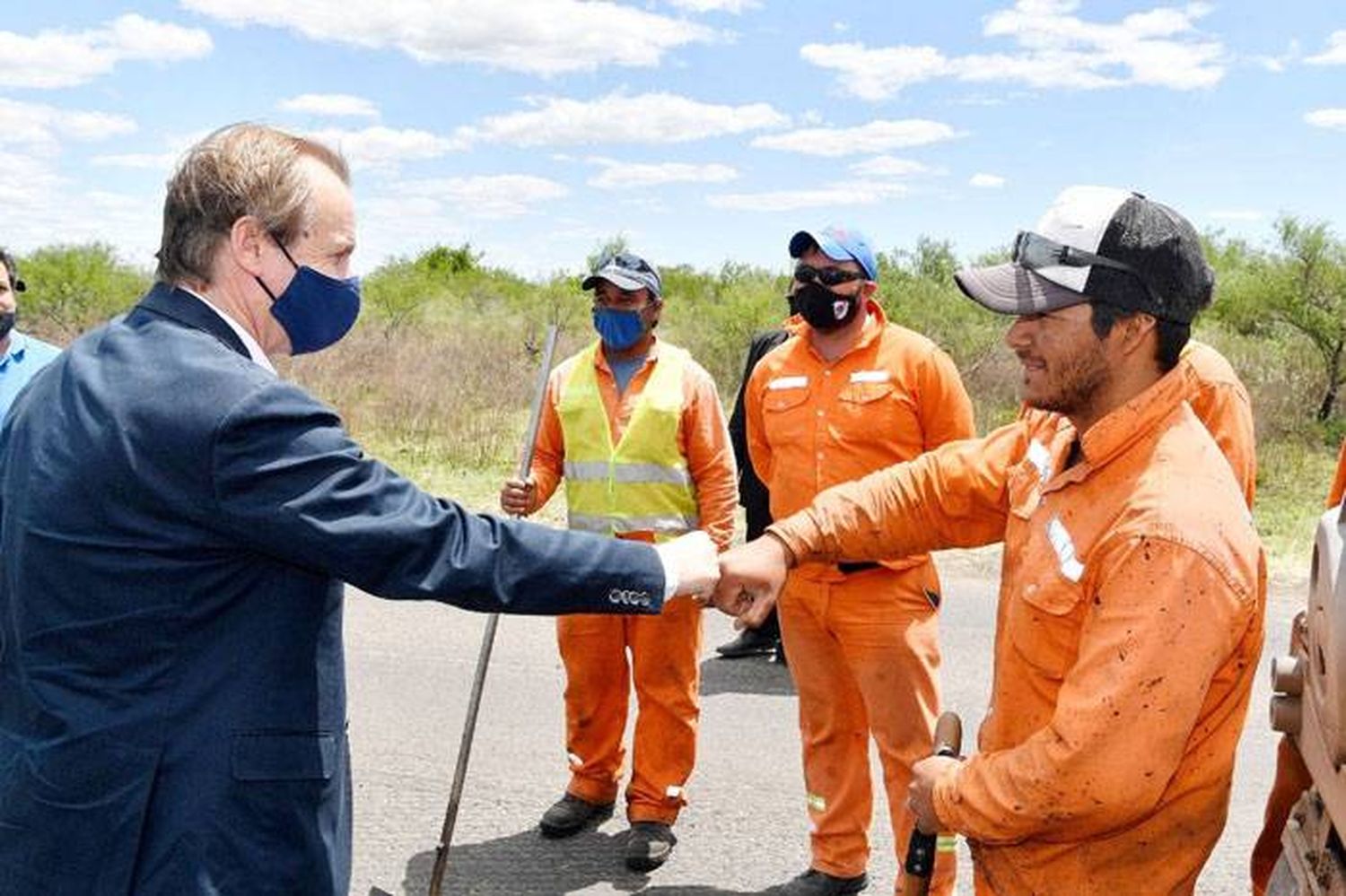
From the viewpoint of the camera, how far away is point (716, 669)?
6.75 metres

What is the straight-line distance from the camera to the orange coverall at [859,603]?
4145mm

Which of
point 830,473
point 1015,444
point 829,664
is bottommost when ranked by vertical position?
point 829,664

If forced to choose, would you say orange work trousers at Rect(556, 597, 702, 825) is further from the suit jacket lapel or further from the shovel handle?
the suit jacket lapel

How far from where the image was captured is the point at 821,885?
4320 mm

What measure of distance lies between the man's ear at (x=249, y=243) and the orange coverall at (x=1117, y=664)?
4.83 ft

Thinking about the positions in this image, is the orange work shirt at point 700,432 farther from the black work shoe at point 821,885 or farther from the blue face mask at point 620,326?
the black work shoe at point 821,885

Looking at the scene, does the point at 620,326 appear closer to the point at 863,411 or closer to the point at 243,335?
the point at 863,411

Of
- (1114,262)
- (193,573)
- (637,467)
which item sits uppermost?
(1114,262)

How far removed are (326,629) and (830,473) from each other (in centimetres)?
244

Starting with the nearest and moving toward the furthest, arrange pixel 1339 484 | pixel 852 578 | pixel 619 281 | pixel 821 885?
pixel 1339 484 < pixel 852 578 < pixel 821 885 < pixel 619 281

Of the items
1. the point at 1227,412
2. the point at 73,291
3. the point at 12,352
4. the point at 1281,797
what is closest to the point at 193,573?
the point at 1281,797

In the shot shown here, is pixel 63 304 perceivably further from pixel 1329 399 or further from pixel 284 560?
pixel 284 560

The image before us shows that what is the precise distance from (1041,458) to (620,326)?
2.47m

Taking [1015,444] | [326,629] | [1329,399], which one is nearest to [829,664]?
[1015,444]
